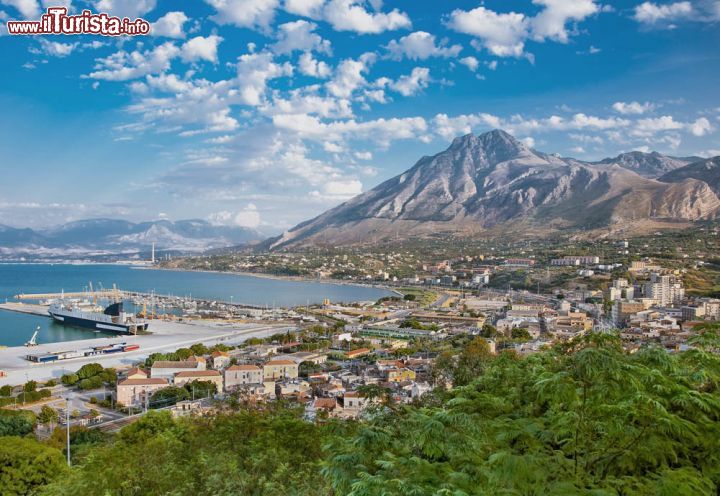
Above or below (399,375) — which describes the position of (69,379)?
below

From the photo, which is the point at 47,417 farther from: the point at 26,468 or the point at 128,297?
the point at 128,297

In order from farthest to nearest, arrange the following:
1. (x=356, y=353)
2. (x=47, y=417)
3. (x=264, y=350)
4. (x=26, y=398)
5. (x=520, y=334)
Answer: (x=520, y=334), (x=264, y=350), (x=356, y=353), (x=26, y=398), (x=47, y=417)

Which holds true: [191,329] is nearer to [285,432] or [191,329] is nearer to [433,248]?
[285,432]

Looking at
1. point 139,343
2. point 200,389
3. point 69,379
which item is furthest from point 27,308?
point 200,389

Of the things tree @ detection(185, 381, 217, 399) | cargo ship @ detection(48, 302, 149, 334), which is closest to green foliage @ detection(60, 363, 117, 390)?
tree @ detection(185, 381, 217, 399)

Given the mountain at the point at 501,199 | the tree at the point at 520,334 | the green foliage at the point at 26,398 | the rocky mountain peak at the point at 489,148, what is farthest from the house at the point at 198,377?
the rocky mountain peak at the point at 489,148

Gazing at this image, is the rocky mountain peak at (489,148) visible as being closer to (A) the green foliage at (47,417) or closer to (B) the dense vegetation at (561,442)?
(A) the green foliage at (47,417)
